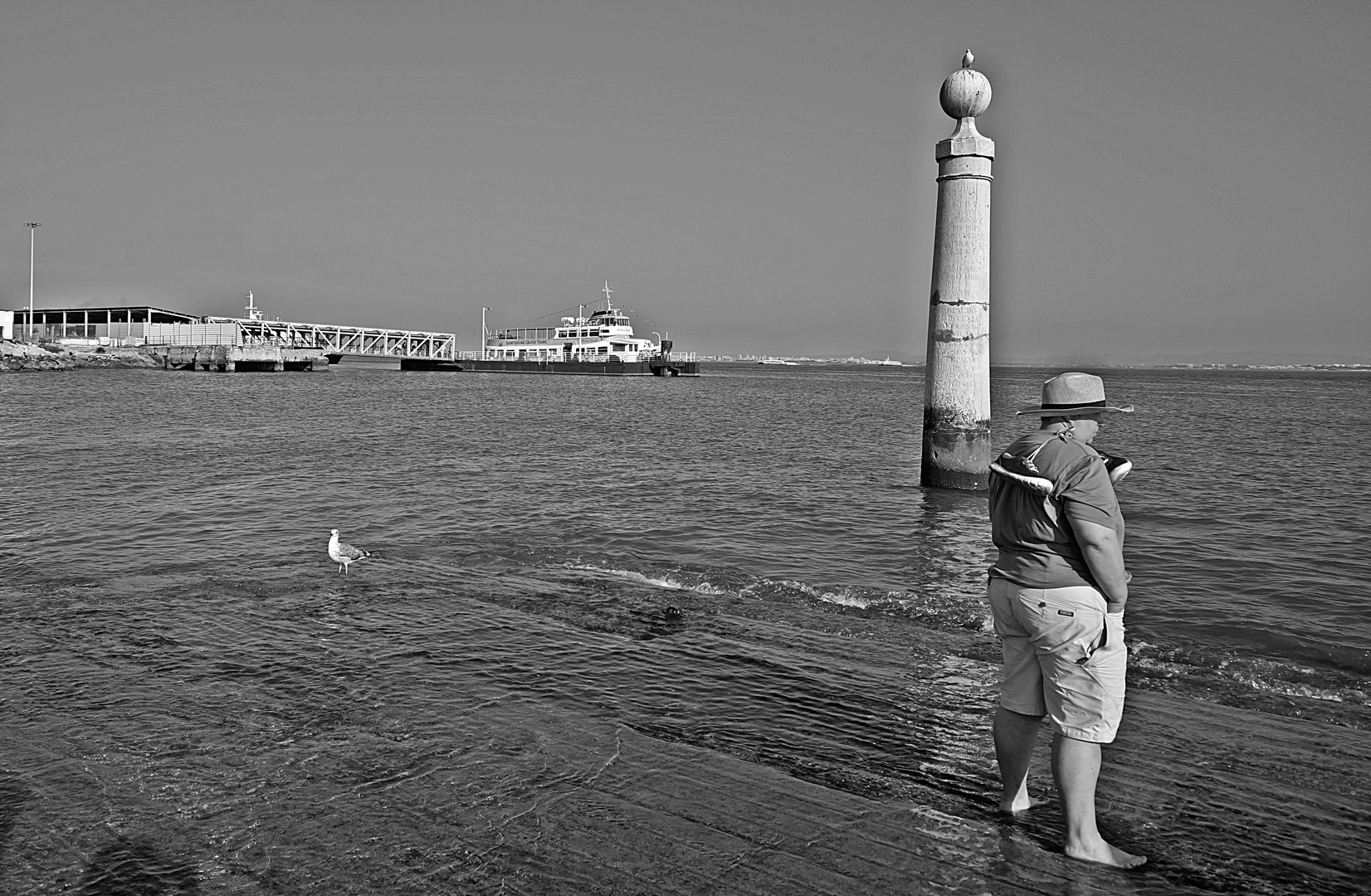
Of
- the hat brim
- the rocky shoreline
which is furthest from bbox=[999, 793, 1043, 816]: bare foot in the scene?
the rocky shoreline

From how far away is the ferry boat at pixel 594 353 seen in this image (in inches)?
4043

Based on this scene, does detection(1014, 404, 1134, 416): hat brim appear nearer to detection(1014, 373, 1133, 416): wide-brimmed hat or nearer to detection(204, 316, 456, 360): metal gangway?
detection(1014, 373, 1133, 416): wide-brimmed hat

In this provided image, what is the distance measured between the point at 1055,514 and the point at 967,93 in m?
13.6

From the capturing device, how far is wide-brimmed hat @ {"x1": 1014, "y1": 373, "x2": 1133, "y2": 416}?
14.0 ft

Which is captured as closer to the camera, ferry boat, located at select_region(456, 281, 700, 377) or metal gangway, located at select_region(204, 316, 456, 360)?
ferry boat, located at select_region(456, 281, 700, 377)

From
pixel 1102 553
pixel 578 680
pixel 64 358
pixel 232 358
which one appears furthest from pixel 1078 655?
pixel 232 358

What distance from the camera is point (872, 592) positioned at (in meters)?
9.97

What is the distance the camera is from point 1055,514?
411 centimetres

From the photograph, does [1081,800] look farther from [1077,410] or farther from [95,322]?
[95,322]

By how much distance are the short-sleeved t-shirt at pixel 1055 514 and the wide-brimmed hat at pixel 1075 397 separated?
0.13 meters

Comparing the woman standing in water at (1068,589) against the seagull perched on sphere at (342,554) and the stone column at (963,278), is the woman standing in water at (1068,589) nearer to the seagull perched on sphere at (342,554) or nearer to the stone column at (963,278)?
the seagull perched on sphere at (342,554)

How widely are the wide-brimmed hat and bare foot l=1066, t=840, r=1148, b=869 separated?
6.10 ft

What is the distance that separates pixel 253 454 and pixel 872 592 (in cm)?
1735

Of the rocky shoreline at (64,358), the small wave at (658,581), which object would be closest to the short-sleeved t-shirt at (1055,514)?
the small wave at (658,581)
